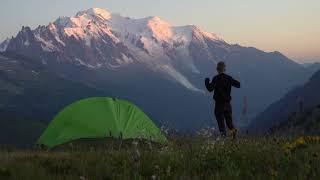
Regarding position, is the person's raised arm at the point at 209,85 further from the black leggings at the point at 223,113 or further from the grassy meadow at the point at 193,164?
the grassy meadow at the point at 193,164

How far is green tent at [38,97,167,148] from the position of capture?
57.8 feet

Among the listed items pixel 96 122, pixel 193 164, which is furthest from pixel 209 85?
pixel 193 164

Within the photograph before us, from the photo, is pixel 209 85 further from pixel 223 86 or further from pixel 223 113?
pixel 223 113

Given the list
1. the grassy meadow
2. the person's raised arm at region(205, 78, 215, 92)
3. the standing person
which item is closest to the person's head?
the standing person

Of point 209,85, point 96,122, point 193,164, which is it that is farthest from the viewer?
point 96,122

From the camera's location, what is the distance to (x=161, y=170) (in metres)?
6.68

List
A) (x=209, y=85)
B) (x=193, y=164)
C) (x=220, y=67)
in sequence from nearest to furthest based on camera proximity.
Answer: (x=193, y=164) < (x=209, y=85) < (x=220, y=67)

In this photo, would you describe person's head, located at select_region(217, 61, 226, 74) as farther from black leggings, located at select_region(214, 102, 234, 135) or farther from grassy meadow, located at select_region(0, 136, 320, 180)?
grassy meadow, located at select_region(0, 136, 320, 180)

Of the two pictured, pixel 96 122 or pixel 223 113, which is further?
pixel 96 122

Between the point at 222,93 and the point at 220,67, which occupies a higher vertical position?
the point at 220,67

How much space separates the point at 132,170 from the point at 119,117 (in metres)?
11.4

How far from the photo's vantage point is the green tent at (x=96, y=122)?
17625 millimetres

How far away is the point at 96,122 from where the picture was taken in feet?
58.8

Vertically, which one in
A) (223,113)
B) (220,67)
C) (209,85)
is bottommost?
(223,113)
